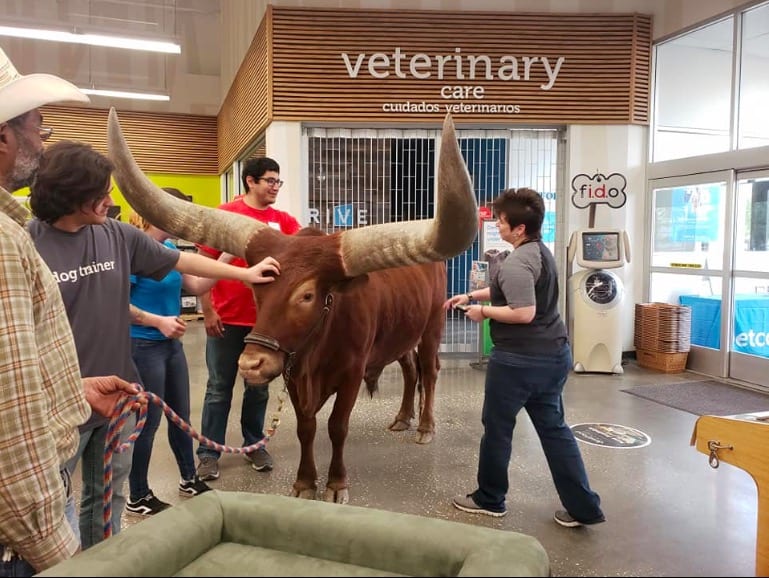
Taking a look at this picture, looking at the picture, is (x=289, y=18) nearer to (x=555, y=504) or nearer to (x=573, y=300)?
(x=573, y=300)

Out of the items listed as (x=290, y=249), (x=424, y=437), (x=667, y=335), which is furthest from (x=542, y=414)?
(x=667, y=335)

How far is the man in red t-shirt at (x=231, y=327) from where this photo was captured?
342 centimetres

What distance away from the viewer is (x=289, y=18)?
21.2ft

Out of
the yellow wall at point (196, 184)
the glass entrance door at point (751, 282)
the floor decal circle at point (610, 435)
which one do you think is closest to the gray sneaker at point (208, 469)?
the floor decal circle at point (610, 435)

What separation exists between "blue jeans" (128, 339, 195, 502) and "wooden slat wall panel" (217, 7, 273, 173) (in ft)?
13.6

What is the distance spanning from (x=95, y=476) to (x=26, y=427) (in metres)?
0.87

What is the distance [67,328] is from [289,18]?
19.0 feet

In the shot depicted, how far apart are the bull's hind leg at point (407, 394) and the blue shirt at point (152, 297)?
197cm

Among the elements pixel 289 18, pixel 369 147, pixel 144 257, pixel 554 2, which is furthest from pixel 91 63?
pixel 144 257

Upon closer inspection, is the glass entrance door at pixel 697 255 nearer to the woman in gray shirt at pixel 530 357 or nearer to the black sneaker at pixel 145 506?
the woman in gray shirt at pixel 530 357

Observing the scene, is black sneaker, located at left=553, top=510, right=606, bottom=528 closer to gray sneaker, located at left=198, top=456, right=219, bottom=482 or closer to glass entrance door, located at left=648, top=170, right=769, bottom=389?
gray sneaker, located at left=198, top=456, right=219, bottom=482

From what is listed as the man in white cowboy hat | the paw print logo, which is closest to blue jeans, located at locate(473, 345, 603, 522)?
the man in white cowboy hat

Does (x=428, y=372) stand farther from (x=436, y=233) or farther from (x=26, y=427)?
(x=26, y=427)

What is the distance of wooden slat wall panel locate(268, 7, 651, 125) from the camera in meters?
6.50
